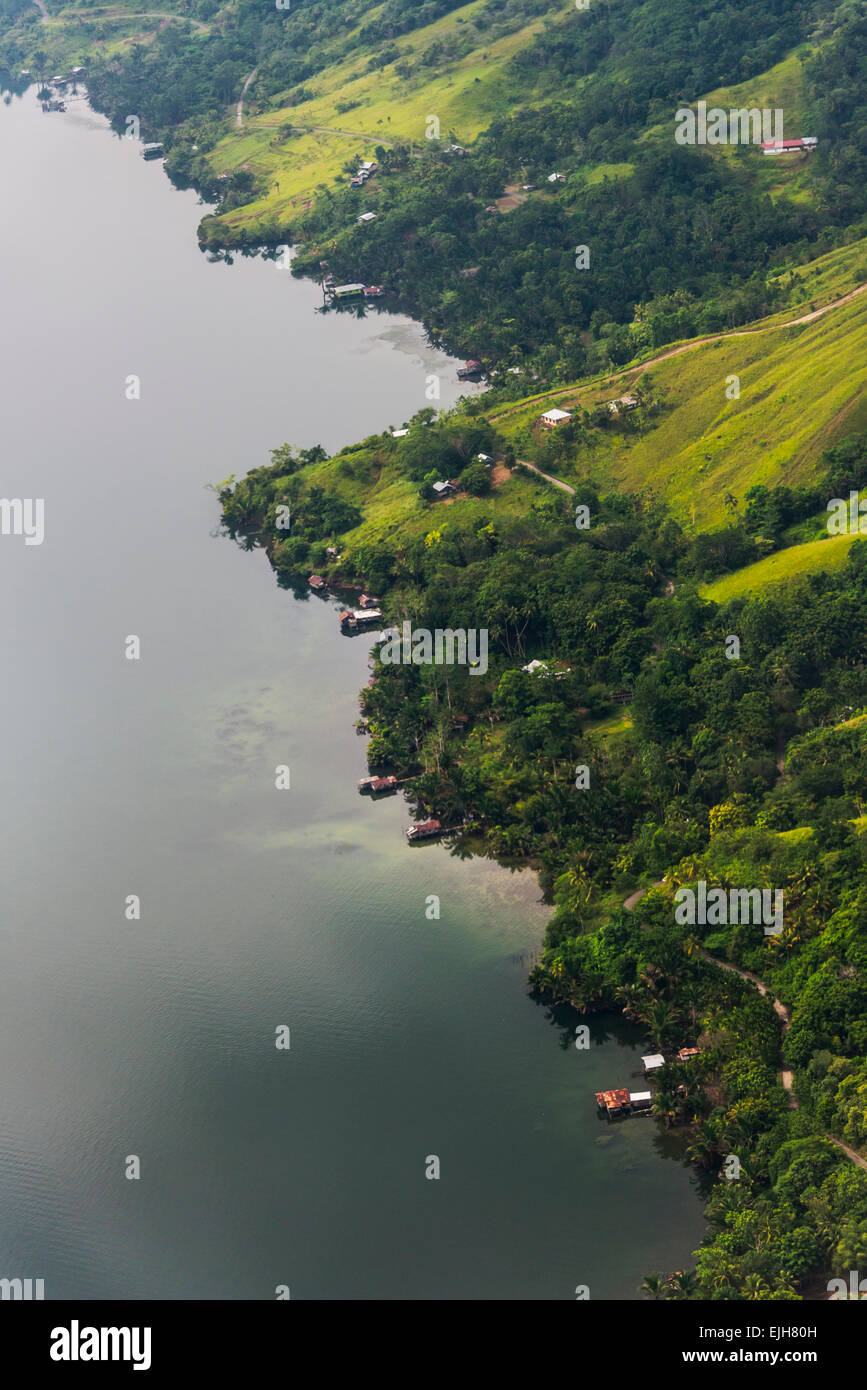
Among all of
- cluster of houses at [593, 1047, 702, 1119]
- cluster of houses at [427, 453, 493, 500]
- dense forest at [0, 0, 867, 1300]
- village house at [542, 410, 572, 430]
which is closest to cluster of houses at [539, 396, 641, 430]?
village house at [542, 410, 572, 430]

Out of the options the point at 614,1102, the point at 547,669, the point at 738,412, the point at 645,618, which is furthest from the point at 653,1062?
the point at 738,412

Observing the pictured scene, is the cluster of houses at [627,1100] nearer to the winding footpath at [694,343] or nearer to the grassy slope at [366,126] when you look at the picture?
the winding footpath at [694,343]

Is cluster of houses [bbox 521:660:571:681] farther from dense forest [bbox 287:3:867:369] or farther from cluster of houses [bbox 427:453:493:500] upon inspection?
dense forest [bbox 287:3:867:369]

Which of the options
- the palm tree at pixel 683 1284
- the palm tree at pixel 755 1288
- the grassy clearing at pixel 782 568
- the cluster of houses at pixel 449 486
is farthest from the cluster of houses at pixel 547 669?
the palm tree at pixel 755 1288

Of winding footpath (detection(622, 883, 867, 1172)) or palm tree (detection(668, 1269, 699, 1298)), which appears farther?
winding footpath (detection(622, 883, 867, 1172))

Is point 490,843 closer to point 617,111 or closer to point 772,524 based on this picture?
point 772,524

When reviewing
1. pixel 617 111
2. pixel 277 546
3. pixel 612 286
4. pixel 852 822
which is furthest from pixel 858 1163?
pixel 617 111

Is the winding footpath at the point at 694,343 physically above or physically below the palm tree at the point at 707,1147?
above
